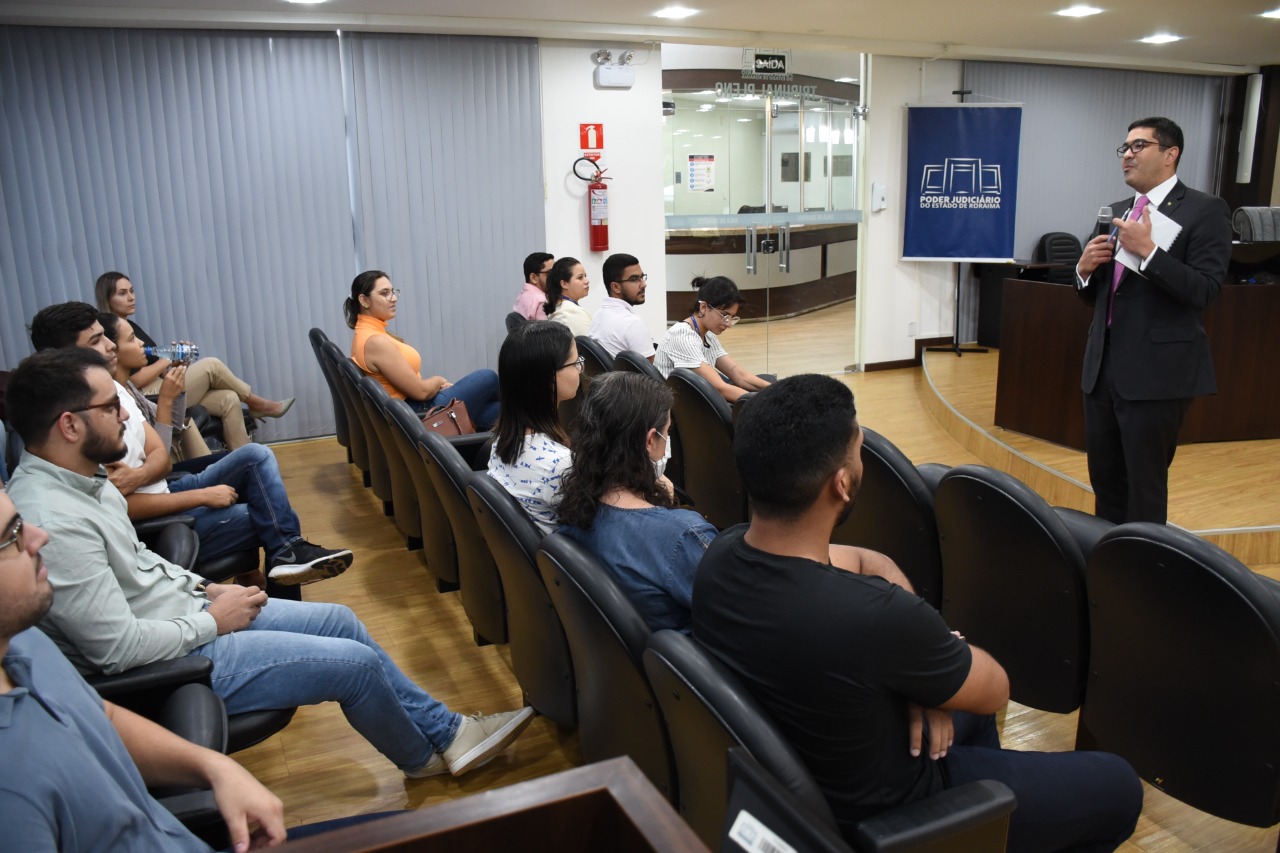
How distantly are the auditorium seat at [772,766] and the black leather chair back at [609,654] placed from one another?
15cm

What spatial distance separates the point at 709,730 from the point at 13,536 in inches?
40.2

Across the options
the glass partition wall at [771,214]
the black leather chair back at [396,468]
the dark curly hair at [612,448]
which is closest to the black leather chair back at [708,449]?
the black leather chair back at [396,468]

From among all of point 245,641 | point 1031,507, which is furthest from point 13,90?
point 1031,507

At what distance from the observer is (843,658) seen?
4.45 feet

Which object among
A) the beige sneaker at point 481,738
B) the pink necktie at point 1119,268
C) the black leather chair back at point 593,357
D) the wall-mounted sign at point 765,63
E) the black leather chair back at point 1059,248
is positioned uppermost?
the wall-mounted sign at point 765,63

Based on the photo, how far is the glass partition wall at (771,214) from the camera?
761 centimetres

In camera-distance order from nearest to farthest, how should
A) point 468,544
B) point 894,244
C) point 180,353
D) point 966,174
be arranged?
point 468,544 < point 180,353 < point 966,174 < point 894,244

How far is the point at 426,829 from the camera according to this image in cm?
78

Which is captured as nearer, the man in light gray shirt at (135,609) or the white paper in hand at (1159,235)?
the man in light gray shirt at (135,609)

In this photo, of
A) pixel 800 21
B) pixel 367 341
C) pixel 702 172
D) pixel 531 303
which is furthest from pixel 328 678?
pixel 702 172

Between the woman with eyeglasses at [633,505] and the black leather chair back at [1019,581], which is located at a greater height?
the woman with eyeglasses at [633,505]

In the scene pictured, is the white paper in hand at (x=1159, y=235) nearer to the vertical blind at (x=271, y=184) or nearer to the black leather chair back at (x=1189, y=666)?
the black leather chair back at (x=1189, y=666)

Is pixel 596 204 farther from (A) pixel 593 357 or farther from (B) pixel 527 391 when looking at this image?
(B) pixel 527 391

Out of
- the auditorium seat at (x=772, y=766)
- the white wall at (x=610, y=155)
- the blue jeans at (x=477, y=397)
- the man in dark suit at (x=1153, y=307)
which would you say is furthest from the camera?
the white wall at (x=610, y=155)
